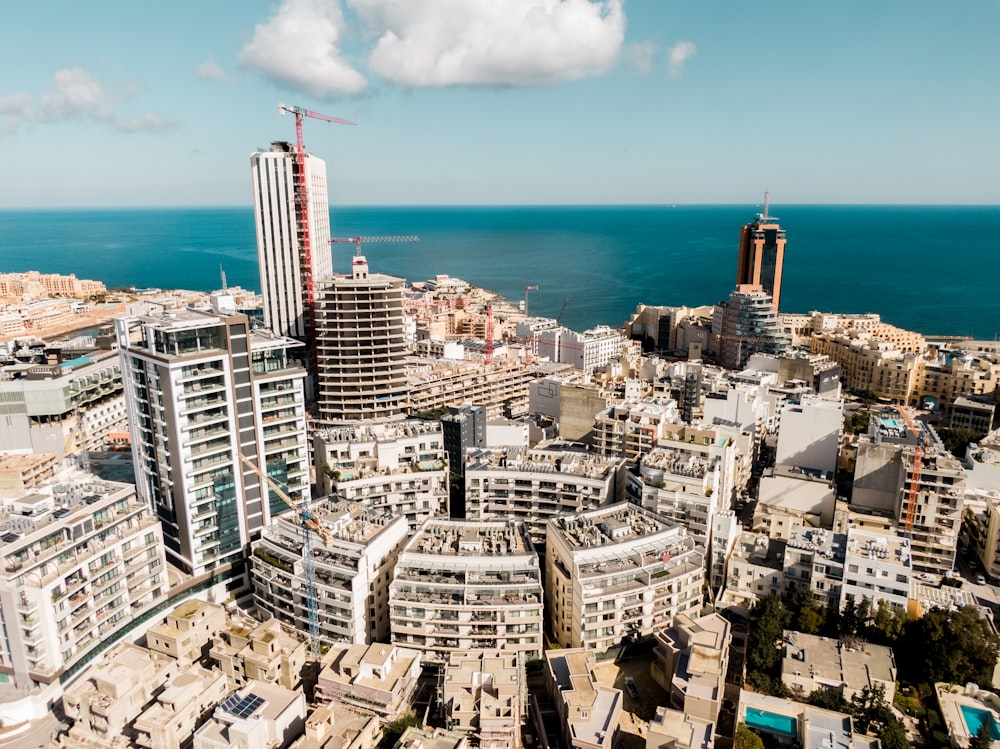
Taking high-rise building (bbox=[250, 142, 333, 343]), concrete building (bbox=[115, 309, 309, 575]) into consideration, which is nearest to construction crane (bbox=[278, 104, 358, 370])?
high-rise building (bbox=[250, 142, 333, 343])

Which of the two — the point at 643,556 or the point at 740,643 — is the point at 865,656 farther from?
the point at 643,556

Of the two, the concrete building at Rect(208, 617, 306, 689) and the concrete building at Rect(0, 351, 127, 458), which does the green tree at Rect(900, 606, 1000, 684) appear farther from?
the concrete building at Rect(0, 351, 127, 458)

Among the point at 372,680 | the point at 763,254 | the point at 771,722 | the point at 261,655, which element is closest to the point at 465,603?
the point at 372,680

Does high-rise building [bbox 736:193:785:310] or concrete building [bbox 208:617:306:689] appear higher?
high-rise building [bbox 736:193:785:310]

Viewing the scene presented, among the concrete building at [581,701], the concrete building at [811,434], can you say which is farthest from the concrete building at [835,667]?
the concrete building at [811,434]

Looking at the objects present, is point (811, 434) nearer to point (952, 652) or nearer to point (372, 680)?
point (952, 652)

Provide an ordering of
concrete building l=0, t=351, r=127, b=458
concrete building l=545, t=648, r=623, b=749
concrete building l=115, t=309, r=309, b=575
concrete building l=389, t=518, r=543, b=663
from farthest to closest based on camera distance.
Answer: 1. concrete building l=0, t=351, r=127, b=458
2. concrete building l=115, t=309, r=309, b=575
3. concrete building l=389, t=518, r=543, b=663
4. concrete building l=545, t=648, r=623, b=749
